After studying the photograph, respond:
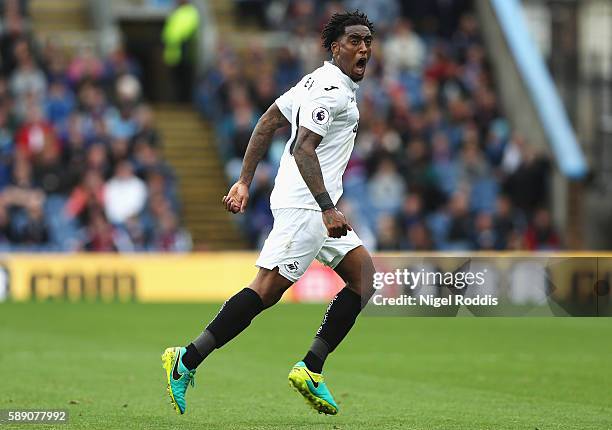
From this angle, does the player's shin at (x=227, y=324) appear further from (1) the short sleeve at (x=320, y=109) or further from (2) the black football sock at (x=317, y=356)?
(1) the short sleeve at (x=320, y=109)

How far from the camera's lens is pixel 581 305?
1094 cm

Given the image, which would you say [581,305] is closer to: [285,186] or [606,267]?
[606,267]

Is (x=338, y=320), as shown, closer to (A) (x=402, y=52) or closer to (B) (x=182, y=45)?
(B) (x=182, y=45)

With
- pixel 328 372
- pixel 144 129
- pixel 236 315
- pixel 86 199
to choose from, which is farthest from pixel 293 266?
pixel 144 129

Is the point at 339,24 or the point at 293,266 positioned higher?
the point at 339,24

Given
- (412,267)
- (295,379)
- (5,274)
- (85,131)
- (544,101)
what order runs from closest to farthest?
(295,379) → (412,267) → (5,274) → (85,131) → (544,101)

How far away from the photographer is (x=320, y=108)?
30.0ft

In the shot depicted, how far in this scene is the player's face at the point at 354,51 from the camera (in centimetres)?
938

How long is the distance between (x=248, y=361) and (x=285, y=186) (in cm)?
463

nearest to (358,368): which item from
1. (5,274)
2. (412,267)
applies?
(412,267)

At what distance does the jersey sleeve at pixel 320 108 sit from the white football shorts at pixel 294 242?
0.56 meters

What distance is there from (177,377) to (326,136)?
175cm

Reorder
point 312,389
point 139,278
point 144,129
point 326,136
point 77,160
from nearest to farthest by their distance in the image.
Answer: point 312,389 < point 326,136 < point 139,278 < point 77,160 < point 144,129

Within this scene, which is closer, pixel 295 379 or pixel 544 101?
pixel 295 379
